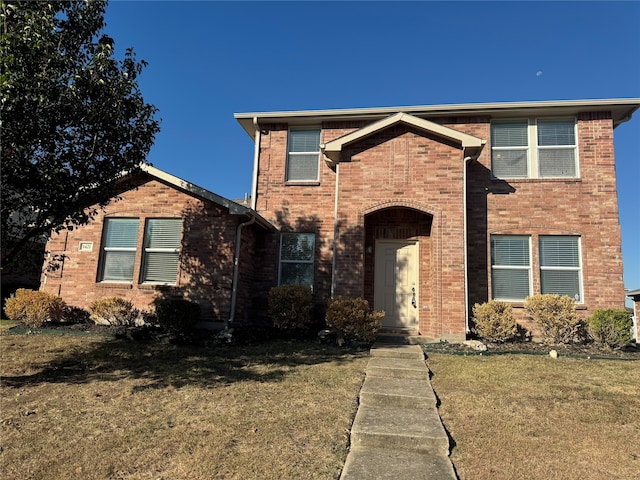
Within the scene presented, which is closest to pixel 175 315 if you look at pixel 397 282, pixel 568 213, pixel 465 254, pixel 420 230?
pixel 397 282

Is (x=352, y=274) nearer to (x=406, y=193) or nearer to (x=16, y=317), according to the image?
(x=406, y=193)

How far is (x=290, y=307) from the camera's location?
10055 mm

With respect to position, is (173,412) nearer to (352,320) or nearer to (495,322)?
(352,320)

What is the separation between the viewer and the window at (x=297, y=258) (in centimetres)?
1162

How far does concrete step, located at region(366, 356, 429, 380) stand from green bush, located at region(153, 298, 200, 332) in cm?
415

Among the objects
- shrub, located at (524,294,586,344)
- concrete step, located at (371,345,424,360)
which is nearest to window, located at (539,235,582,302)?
shrub, located at (524,294,586,344)

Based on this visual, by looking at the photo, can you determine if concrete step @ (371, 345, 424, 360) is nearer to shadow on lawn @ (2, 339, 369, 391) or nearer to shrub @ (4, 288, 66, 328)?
shadow on lawn @ (2, 339, 369, 391)

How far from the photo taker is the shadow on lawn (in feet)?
20.6

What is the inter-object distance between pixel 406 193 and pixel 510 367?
4.72 meters

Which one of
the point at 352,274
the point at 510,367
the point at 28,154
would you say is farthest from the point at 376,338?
the point at 28,154

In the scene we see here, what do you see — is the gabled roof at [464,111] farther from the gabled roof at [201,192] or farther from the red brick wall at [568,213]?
the gabled roof at [201,192]

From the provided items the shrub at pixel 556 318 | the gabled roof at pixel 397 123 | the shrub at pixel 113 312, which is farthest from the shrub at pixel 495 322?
the shrub at pixel 113 312

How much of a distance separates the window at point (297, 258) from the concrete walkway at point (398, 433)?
519cm

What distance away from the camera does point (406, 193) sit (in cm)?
1034
